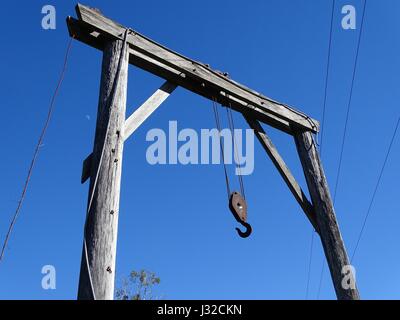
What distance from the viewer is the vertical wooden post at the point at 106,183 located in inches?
113

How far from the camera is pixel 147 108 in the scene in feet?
12.9

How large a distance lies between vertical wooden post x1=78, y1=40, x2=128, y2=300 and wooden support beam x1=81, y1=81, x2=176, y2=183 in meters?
0.09

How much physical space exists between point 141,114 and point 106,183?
32.8 inches

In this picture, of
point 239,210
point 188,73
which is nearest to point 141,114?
point 188,73

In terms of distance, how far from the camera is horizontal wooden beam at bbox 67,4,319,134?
391 cm

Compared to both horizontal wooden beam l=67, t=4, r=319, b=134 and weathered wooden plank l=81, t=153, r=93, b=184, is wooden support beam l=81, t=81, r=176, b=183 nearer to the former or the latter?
weathered wooden plank l=81, t=153, r=93, b=184

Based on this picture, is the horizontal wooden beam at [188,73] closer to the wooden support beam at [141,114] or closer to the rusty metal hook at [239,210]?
the wooden support beam at [141,114]

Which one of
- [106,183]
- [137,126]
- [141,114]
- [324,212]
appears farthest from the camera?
[324,212]

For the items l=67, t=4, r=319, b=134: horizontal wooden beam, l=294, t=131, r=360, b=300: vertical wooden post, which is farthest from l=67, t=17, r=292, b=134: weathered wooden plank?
l=294, t=131, r=360, b=300: vertical wooden post

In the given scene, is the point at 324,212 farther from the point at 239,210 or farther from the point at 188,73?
the point at 188,73

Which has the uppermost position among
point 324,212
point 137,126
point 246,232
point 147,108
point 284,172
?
point 147,108
